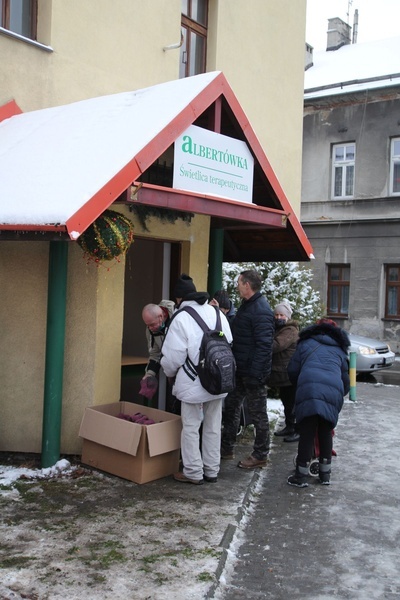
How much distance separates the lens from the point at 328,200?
22.8 metres

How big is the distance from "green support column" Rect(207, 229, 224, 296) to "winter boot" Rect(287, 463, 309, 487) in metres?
2.99

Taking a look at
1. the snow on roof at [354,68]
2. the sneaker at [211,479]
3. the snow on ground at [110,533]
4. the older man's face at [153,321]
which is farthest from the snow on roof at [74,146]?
the snow on roof at [354,68]

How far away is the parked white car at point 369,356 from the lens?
46.2 ft

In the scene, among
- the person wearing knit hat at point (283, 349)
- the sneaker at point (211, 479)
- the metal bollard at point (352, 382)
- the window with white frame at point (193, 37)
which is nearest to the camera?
the sneaker at point (211, 479)

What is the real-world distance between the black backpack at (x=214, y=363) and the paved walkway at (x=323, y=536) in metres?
1.01

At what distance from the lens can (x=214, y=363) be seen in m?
5.32

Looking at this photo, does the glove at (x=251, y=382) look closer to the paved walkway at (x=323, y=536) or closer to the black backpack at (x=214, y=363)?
the black backpack at (x=214, y=363)

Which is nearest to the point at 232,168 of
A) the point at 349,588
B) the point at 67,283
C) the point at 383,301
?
the point at 67,283

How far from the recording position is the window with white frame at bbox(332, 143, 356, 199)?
893 inches

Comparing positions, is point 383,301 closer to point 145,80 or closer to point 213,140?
point 145,80

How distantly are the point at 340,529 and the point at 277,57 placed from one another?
875 cm

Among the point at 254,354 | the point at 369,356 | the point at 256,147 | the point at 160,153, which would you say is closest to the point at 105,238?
the point at 160,153

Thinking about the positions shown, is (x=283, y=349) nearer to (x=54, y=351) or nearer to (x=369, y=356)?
(x=54, y=351)

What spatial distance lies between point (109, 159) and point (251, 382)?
239cm
